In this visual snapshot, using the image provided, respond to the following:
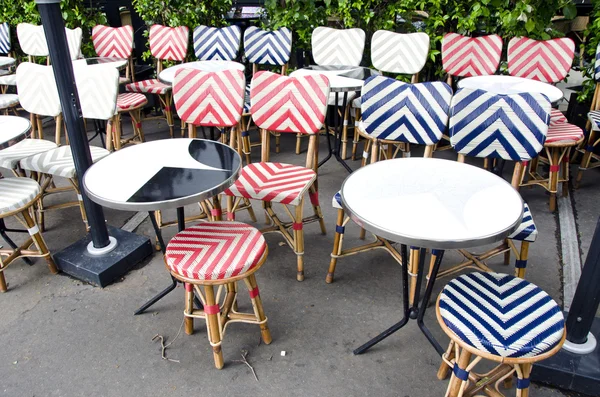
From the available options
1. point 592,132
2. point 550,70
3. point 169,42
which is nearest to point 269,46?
point 169,42

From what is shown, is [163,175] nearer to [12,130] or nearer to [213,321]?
[213,321]

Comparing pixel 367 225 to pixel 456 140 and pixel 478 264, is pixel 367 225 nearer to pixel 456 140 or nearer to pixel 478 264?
pixel 456 140

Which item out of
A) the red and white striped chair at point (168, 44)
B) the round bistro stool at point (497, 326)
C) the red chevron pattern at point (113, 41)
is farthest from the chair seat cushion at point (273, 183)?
the red chevron pattern at point (113, 41)

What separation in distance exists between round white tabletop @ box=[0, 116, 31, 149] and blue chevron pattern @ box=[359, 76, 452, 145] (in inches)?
81.7

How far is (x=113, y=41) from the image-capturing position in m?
5.31

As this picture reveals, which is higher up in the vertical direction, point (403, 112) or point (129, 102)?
point (403, 112)

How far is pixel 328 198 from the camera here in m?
3.98

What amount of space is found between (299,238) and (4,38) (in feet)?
18.4

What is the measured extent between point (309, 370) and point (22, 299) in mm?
1856

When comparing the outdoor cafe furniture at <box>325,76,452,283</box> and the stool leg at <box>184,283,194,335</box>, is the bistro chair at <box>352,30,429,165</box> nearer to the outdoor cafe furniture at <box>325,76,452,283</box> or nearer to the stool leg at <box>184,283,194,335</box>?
the outdoor cafe furniture at <box>325,76,452,283</box>

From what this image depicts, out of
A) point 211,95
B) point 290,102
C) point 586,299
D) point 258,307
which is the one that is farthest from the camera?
point 211,95

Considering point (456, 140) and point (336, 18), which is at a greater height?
point (336, 18)

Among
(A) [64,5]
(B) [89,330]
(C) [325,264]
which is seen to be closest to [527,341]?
(C) [325,264]

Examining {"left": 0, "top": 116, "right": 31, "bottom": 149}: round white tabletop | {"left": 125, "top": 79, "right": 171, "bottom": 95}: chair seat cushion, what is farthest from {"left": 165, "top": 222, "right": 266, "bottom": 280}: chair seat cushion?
{"left": 125, "top": 79, "right": 171, "bottom": 95}: chair seat cushion
